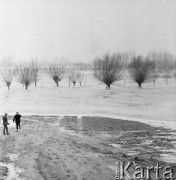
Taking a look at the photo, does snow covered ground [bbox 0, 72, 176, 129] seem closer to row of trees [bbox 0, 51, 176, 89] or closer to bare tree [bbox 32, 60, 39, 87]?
bare tree [bbox 32, 60, 39, 87]

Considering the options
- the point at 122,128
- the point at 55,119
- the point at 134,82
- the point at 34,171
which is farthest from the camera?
the point at 134,82

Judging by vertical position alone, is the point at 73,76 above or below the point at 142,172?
above

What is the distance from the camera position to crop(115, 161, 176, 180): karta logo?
5.84 meters

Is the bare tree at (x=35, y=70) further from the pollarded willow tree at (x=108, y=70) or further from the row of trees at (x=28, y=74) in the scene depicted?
the pollarded willow tree at (x=108, y=70)

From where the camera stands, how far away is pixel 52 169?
6098 millimetres

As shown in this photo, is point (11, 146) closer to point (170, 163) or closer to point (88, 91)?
point (170, 163)

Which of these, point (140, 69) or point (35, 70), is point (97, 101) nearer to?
point (140, 69)

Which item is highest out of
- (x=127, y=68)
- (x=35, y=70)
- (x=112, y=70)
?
(x=127, y=68)

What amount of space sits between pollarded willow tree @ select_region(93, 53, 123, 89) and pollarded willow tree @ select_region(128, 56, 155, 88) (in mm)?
1225

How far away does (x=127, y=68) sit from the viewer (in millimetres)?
20312


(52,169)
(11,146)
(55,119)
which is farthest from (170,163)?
(55,119)

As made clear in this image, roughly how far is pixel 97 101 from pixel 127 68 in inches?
199

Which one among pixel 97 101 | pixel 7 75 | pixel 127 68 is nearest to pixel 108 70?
pixel 127 68

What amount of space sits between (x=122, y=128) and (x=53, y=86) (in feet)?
25.4
